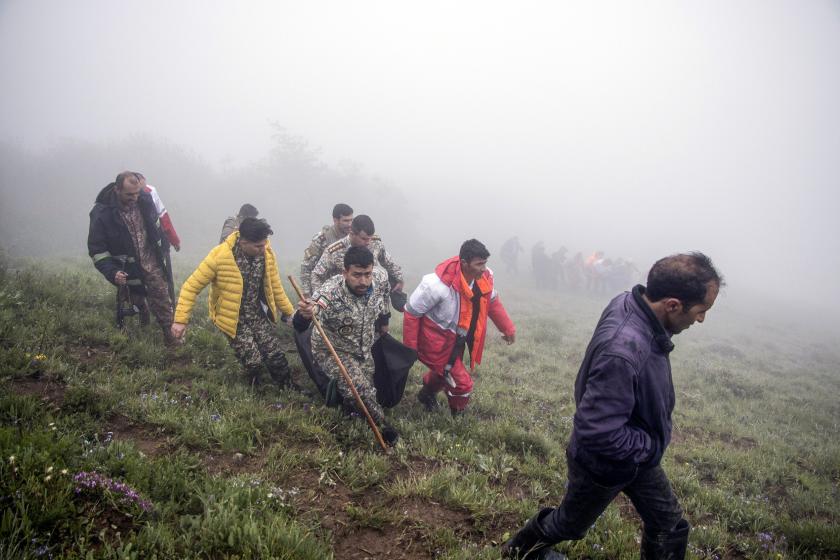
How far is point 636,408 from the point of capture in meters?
2.46

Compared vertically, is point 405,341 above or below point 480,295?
below

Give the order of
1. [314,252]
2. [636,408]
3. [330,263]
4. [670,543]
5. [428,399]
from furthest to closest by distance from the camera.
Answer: [314,252] < [330,263] < [428,399] < [670,543] < [636,408]

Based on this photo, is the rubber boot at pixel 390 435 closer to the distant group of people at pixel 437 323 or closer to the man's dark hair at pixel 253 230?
the distant group of people at pixel 437 323

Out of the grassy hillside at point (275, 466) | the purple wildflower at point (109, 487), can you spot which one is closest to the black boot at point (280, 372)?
the grassy hillside at point (275, 466)

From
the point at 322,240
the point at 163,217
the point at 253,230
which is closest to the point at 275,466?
the point at 253,230

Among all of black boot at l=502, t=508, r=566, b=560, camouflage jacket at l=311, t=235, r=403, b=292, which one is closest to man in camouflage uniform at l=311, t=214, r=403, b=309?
camouflage jacket at l=311, t=235, r=403, b=292

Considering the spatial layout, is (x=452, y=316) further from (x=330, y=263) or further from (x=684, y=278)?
(x=684, y=278)

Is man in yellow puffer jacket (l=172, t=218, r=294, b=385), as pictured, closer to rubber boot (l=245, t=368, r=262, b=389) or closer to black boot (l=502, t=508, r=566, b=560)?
rubber boot (l=245, t=368, r=262, b=389)

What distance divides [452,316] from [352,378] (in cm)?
152

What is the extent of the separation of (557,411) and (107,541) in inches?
242

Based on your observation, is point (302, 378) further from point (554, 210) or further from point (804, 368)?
point (554, 210)

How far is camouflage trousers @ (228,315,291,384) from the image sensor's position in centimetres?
531

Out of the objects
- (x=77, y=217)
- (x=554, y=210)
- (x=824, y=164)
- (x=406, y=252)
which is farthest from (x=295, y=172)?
(x=824, y=164)

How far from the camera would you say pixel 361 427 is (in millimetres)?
4672
